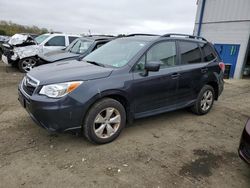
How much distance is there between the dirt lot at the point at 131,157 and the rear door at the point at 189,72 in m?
0.56

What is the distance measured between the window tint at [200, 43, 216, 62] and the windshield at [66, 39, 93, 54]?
3.94 m

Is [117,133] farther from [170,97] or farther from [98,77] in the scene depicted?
[170,97]

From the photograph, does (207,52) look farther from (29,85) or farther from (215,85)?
(29,85)

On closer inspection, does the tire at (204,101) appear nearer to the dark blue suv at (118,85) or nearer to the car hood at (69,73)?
the dark blue suv at (118,85)

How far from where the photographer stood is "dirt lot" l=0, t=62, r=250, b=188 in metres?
2.74

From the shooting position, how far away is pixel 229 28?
448 inches

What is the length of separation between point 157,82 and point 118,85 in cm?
83

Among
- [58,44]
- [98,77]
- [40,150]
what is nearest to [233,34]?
[58,44]

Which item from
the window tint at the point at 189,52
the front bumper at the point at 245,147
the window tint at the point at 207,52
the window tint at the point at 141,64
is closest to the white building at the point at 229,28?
the window tint at the point at 207,52

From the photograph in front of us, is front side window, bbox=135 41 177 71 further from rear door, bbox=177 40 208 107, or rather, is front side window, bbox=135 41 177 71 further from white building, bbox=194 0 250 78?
white building, bbox=194 0 250 78

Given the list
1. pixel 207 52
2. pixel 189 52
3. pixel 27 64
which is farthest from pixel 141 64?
pixel 27 64

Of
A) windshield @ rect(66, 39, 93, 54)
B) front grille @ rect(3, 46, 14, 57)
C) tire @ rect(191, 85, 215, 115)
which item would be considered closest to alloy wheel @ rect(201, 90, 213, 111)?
tire @ rect(191, 85, 215, 115)

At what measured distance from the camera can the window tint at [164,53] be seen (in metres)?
3.90

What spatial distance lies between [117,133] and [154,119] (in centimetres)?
130
